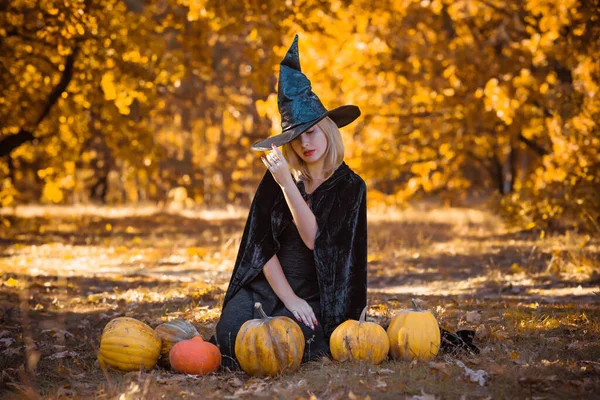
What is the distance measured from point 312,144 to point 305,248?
67cm

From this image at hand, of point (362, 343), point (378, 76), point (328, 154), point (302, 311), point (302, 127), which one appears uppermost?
A: point (378, 76)

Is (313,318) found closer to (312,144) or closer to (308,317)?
(308,317)

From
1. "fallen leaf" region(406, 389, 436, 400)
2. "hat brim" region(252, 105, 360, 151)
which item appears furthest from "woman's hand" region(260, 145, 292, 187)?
"fallen leaf" region(406, 389, 436, 400)

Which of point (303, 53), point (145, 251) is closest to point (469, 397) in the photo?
point (145, 251)

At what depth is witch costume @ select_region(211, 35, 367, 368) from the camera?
441 centimetres

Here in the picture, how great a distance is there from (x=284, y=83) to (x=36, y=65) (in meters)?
6.75

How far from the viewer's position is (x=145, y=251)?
33.7 ft

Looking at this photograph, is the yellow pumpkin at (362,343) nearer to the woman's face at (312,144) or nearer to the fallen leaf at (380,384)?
the fallen leaf at (380,384)

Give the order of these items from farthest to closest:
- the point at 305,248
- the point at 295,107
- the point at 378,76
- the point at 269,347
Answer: the point at 378,76 → the point at 305,248 → the point at 295,107 → the point at 269,347

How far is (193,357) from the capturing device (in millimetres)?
4059

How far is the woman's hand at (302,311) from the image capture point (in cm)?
433

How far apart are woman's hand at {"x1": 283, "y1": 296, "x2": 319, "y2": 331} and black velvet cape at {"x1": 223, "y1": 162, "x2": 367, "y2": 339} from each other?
4.4 inches

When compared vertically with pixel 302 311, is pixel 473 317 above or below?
below

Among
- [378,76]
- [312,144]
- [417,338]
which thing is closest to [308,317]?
[417,338]
